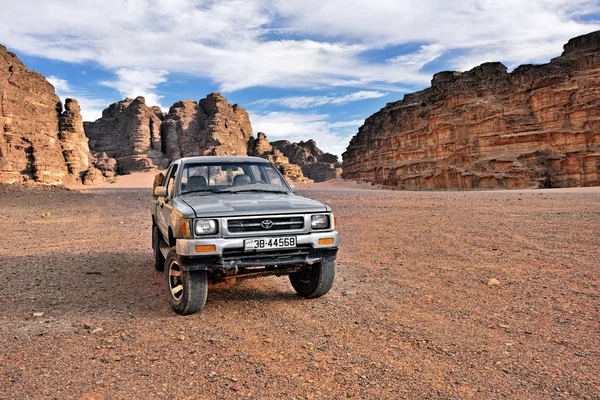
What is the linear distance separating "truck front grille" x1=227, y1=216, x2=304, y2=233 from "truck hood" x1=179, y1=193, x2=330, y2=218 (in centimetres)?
8

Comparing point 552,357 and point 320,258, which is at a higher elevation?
point 320,258

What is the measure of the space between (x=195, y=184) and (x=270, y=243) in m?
1.80

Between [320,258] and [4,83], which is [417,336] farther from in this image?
[4,83]

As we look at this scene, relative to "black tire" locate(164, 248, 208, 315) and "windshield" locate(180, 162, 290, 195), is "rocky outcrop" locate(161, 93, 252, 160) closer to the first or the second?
"windshield" locate(180, 162, 290, 195)

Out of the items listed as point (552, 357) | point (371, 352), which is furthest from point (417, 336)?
point (552, 357)

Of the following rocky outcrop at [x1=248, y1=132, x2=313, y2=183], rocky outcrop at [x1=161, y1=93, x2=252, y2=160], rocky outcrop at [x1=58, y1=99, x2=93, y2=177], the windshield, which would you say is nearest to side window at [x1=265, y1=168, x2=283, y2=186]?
the windshield

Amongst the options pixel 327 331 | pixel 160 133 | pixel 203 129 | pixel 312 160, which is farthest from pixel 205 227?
A: pixel 312 160

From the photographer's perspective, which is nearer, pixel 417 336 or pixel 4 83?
pixel 417 336

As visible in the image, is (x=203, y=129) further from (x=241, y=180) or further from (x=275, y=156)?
(x=241, y=180)

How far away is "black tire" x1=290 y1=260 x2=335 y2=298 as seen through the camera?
5.05 metres

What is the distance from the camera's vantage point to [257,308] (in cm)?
497

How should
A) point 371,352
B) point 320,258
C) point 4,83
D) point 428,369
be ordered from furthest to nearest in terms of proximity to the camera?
point 4,83, point 320,258, point 371,352, point 428,369

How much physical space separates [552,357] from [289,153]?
12465 centimetres

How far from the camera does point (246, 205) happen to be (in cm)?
466
